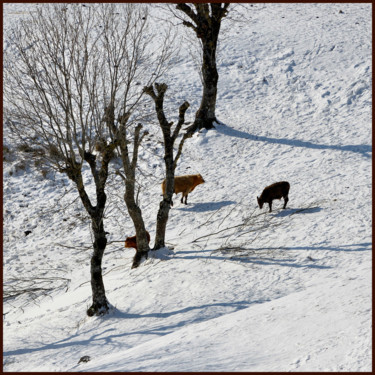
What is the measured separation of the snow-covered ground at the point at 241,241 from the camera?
29.3ft

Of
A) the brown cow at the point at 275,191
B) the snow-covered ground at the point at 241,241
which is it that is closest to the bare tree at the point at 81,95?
the snow-covered ground at the point at 241,241

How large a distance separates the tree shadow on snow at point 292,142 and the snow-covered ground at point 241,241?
7cm

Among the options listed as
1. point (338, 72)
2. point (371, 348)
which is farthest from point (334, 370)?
point (338, 72)

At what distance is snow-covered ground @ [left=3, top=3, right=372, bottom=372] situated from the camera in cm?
893

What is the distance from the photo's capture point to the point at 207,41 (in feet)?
62.4

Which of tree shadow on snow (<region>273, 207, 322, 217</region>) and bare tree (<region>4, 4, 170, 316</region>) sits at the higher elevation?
bare tree (<region>4, 4, 170, 316</region>)

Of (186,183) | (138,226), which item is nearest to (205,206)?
(186,183)

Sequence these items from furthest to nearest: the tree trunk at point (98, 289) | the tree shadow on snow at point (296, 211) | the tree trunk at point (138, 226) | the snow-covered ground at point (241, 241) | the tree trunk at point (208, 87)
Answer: the tree trunk at point (208, 87), the tree shadow on snow at point (296, 211), the tree trunk at point (138, 226), the tree trunk at point (98, 289), the snow-covered ground at point (241, 241)

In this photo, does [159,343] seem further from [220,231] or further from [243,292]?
[220,231]

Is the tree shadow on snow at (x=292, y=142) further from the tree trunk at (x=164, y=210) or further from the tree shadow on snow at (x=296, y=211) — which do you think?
the tree trunk at (x=164, y=210)

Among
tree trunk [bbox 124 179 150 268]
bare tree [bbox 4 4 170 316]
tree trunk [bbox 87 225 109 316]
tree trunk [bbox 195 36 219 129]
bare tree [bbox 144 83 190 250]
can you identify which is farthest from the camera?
tree trunk [bbox 195 36 219 129]

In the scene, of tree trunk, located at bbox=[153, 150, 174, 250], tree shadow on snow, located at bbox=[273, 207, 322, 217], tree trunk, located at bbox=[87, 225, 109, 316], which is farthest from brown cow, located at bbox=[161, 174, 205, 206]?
tree trunk, located at bbox=[87, 225, 109, 316]

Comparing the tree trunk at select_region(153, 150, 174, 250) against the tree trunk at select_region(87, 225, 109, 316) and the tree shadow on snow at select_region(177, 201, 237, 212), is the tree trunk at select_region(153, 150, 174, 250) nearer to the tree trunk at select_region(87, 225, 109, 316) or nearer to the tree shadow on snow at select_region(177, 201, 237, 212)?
the tree trunk at select_region(87, 225, 109, 316)

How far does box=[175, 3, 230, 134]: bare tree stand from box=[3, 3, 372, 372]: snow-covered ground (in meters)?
0.66
